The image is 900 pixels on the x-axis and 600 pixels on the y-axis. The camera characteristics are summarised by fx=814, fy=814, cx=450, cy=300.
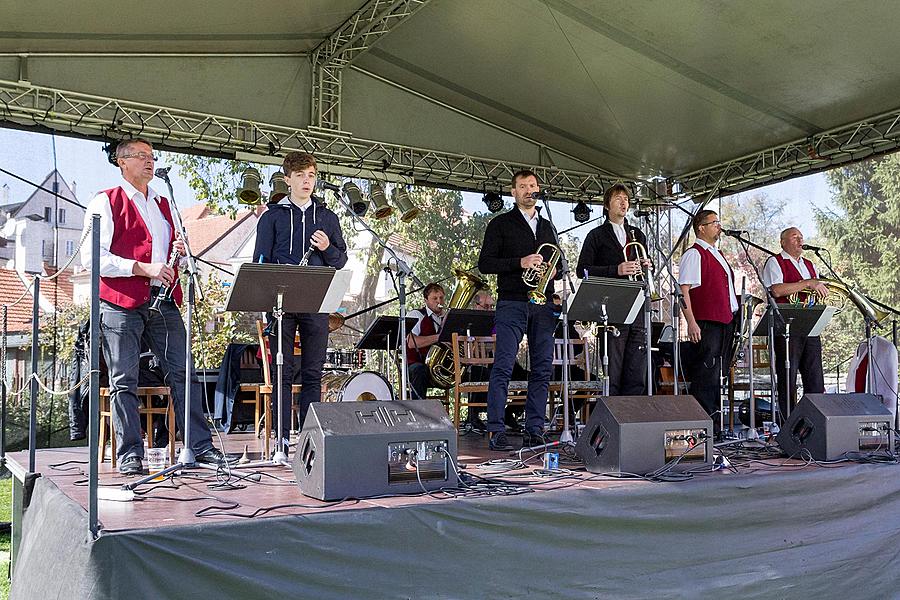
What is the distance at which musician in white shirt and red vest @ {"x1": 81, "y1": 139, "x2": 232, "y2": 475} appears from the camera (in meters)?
3.84

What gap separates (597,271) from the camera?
534 cm

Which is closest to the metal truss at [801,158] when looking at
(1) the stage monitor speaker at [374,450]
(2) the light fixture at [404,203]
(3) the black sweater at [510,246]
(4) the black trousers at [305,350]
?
(2) the light fixture at [404,203]

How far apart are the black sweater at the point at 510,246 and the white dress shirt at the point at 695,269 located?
1.01 m

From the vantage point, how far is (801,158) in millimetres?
7891

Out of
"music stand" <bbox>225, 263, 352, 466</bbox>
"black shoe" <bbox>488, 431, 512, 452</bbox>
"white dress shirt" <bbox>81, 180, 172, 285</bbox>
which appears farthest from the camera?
"black shoe" <bbox>488, 431, 512, 452</bbox>

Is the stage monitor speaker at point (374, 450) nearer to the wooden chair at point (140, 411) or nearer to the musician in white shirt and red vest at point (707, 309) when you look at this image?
the wooden chair at point (140, 411)

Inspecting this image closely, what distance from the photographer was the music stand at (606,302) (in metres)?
4.72

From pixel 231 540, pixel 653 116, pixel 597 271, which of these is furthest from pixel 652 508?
pixel 653 116

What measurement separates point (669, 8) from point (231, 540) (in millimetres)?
5208

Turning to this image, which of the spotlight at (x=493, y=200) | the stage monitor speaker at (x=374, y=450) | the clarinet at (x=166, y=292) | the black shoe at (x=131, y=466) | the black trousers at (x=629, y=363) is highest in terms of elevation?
the spotlight at (x=493, y=200)

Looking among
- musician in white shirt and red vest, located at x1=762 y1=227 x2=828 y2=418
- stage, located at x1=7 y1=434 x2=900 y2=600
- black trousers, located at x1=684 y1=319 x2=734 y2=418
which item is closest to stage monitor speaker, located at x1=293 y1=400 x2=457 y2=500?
stage, located at x1=7 y1=434 x2=900 y2=600

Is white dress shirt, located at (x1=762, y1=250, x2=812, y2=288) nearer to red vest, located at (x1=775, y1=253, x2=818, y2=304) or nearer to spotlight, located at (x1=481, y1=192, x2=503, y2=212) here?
red vest, located at (x1=775, y1=253, x2=818, y2=304)

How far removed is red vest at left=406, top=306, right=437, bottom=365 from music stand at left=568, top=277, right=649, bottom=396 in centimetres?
340

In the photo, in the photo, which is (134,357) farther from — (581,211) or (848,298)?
(581,211)
